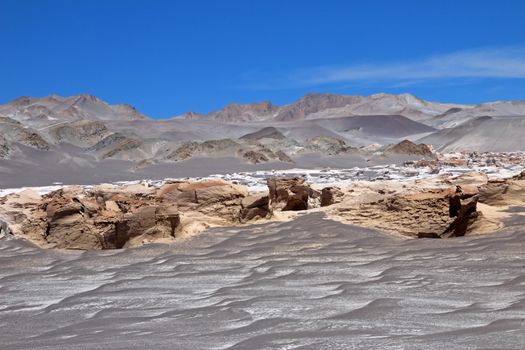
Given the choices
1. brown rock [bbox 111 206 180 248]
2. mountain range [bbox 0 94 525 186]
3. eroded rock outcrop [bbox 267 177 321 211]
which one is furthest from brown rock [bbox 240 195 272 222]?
mountain range [bbox 0 94 525 186]

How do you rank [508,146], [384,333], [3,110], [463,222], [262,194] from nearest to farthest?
1. [384,333]
2. [463,222]
3. [262,194]
4. [508,146]
5. [3,110]

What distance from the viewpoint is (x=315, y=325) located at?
3.73m

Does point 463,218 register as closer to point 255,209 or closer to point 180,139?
point 255,209

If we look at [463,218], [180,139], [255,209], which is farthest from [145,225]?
[180,139]

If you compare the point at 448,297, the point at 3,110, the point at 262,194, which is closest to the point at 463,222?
the point at 262,194

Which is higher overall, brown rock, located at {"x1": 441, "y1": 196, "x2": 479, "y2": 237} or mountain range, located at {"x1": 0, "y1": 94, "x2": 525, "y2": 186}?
mountain range, located at {"x1": 0, "y1": 94, "x2": 525, "y2": 186}

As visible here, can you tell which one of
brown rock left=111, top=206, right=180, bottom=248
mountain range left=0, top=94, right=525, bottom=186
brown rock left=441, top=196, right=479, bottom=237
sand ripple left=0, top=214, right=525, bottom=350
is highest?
mountain range left=0, top=94, right=525, bottom=186

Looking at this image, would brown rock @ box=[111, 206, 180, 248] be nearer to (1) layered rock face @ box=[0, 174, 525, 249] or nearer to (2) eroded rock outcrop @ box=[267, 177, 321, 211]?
(1) layered rock face @ box=[0, 174, 525, 249]

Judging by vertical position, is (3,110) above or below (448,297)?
above

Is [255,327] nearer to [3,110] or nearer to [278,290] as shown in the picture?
[278,290]

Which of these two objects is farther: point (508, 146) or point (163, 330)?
point (508, 146)

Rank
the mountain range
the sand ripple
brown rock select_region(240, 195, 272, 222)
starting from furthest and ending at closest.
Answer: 1. the mountain range
2. brown rock select_region(240, 195, 272, 222)
3. the sand ripple

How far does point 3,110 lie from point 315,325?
319 feet

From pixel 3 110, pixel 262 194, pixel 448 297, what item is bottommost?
pixel 448 297
